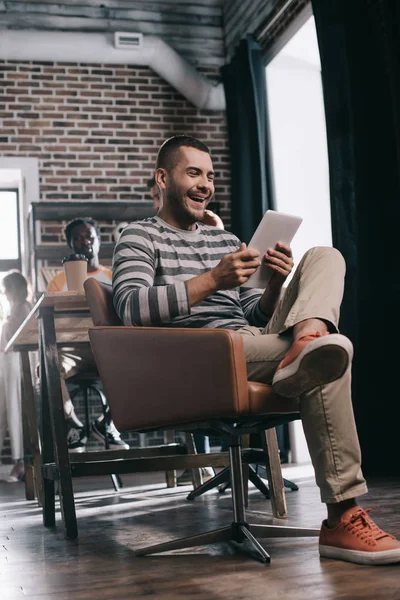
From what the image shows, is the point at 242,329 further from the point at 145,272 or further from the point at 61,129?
the point at 61,129

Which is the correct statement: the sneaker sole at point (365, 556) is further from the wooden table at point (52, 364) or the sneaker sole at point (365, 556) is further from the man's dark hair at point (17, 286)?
the man's dark hair at point (17, 286)

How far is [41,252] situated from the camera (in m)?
5.98

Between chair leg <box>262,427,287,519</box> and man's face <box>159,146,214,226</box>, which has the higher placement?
man's face <box>159,146,214,226</box>

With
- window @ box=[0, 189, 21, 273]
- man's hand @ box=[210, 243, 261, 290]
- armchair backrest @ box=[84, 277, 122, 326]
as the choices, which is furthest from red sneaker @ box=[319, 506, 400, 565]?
window @ box=[0, 189, 21, 273]

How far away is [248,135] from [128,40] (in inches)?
48.0

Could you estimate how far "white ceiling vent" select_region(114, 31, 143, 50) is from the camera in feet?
20.3

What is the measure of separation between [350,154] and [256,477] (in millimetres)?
1784

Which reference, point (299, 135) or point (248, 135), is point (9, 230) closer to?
point (248, 135)

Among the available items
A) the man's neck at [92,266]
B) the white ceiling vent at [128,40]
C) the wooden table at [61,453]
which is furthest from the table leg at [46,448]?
the white ceiling vent at [128,40]

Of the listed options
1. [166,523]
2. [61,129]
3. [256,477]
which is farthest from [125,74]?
[166,523]

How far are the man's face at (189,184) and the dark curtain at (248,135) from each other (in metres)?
3.32

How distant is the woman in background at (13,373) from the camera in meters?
5.61

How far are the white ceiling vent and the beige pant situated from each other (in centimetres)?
463

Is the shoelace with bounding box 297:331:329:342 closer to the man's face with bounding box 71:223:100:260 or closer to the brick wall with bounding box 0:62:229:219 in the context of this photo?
the man's face with bounding box 71:223:100:260
